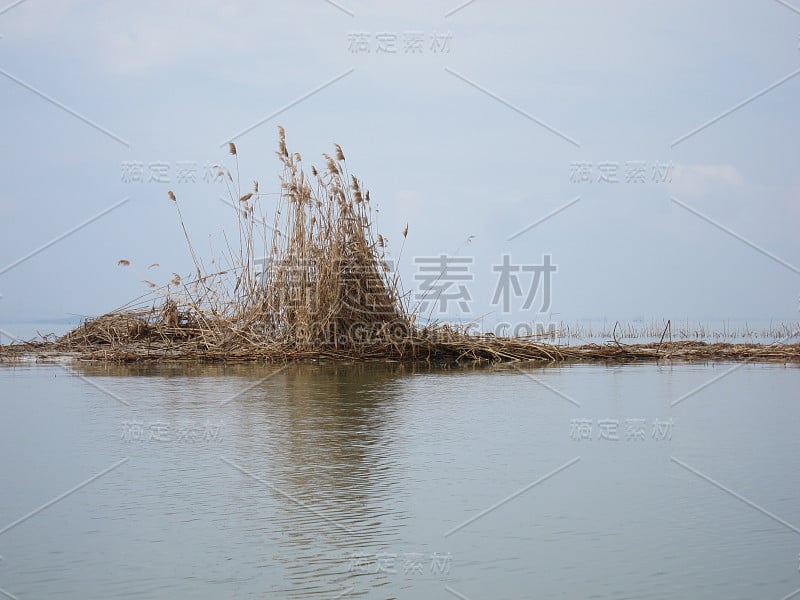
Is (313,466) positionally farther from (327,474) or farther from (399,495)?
(399,495)

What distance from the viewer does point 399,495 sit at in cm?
306

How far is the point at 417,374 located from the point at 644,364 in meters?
2.20

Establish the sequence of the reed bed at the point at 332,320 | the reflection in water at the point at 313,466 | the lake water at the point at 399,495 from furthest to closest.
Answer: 1. the reed bed at the point at 332,320
2. the reflection in water at the point at 313,466
3. the lake water at the point at 399,495

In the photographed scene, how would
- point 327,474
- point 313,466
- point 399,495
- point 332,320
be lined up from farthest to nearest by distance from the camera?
point 332,320, point 313,466, point 327,474, point 399,495

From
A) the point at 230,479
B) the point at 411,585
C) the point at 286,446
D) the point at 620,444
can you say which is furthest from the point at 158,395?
the point at 411,585

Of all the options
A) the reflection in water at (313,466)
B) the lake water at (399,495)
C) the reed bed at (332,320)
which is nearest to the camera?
the lake water at (399,495)

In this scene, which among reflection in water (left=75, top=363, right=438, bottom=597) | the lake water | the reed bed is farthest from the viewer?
the reed bed

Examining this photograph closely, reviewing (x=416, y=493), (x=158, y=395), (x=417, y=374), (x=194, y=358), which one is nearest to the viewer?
(x=416, y=493)

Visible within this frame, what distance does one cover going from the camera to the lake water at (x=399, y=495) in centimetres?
229

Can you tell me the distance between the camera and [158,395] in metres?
5.62

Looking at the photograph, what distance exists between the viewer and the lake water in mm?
2291

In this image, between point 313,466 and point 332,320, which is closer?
point 313,466

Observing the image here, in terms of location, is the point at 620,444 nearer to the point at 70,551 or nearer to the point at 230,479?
the point at 230,479

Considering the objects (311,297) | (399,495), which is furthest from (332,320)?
(399,495)
